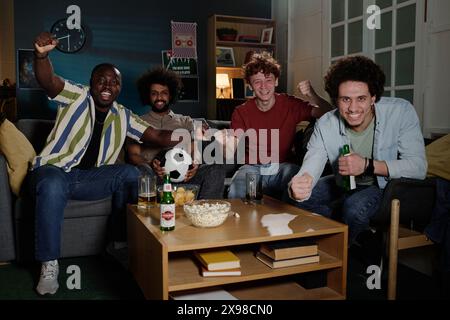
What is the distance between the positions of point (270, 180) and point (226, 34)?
2.81 metres

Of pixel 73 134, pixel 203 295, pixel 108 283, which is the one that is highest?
pixel 73 134

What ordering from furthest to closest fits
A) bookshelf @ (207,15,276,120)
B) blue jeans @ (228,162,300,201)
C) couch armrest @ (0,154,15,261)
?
1. bookshelf @ (207,15,276,120)
2. blue jeans @ (228,162,300,201)
3. couch armrest @ (0,154,15,261)

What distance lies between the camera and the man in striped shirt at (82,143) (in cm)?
225

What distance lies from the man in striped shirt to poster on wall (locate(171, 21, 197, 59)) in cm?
249

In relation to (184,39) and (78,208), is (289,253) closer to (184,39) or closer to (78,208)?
(78,208)

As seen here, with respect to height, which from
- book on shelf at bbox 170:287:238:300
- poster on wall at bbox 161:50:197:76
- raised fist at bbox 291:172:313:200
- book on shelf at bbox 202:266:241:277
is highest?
poster on wall at bbox 161:50:197:76

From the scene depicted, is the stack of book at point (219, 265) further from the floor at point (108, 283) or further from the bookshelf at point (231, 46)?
the bookshelf at point (231, 46)

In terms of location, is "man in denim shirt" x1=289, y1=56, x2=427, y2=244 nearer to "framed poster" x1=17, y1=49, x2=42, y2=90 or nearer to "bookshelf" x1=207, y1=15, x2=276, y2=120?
"bookshelf" x1=207, y1=15, x2=276, y2=120

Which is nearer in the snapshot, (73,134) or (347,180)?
(347,180)

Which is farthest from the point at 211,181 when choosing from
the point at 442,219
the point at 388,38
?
the point at 388,38

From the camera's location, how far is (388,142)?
2.15 m

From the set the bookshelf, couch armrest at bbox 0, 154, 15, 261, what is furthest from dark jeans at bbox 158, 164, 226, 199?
the bookshelf

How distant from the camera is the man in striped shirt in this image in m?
2.25

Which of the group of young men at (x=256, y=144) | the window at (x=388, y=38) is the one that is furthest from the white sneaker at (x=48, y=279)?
the window at (x=388, y=38)
